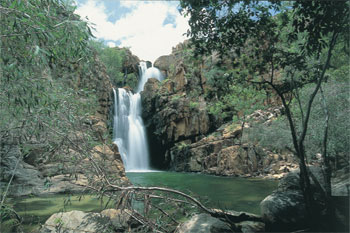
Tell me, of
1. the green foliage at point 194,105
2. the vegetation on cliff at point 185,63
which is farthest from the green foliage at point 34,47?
the green foliage at point 194,105

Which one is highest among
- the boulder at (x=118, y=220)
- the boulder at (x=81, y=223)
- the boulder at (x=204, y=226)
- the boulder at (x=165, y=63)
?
the boulder at (x=165, y=63)

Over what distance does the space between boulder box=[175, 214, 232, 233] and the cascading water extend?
76.0 feet

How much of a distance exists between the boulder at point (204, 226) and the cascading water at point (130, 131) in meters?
23.2

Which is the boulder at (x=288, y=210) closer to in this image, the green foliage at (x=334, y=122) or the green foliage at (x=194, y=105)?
the green foliage at (x=334, y=122)

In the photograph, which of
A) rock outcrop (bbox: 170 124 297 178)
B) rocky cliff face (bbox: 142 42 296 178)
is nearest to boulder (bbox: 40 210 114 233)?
rock outcrop (bbox: 170 124 297 178)

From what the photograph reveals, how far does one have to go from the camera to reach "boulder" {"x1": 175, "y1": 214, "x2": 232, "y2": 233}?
3.87 m

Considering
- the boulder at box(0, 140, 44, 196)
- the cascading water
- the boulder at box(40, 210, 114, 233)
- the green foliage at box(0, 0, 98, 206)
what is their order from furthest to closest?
the cascading water → the boulder at box(0, 140, 44, 196) → the boulder at box(40, 210, 114, 233) → the green foliage at box(0, 0, 98, 206)

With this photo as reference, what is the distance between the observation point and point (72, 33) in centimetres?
321

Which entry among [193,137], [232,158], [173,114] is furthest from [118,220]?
[173,114]

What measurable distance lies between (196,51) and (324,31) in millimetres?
2577

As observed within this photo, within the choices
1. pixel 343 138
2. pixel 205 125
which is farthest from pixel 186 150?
pixel 343 138

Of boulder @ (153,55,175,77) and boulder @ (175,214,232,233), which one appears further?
boulder @ (153,55,175,77)

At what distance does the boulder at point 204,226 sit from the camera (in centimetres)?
387

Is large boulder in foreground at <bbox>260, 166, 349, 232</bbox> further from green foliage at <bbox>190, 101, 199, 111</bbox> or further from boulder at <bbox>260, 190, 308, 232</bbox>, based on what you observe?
green foliage at <bbox>190, 101, 199, 111</bbox>
